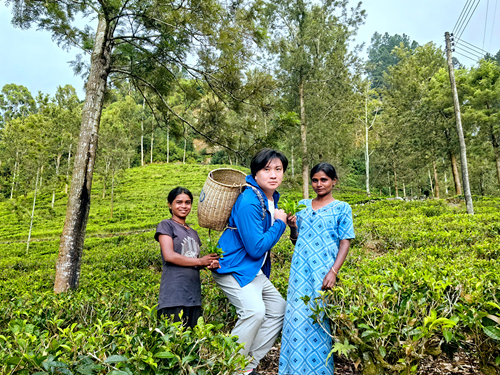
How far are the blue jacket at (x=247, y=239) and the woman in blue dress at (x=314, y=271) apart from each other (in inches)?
11.6

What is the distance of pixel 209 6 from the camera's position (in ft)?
14.8

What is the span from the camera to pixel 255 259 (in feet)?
6.66

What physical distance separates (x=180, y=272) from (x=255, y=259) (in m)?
0.56

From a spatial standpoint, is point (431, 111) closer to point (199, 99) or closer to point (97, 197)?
point (199, 99)

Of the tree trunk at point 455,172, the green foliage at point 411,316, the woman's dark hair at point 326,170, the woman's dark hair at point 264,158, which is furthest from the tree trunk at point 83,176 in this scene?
the tree trunk at point 455,172

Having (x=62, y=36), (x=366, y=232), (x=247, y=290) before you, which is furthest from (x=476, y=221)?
(x=62, y=36)

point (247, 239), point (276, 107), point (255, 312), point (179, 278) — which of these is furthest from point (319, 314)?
point (276, 107)

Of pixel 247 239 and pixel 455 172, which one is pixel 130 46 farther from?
pixel 455 172

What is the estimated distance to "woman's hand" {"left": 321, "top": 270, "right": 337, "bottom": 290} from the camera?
2.05 meters

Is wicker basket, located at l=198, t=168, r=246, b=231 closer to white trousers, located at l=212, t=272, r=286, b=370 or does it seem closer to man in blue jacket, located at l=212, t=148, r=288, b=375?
man in blue jacket, located at l=212, t=148, r=288, b=375

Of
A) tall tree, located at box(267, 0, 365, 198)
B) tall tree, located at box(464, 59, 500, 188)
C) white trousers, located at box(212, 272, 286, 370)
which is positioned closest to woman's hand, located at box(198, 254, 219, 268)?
white trousers, located at box(212, 272, 286, 370)

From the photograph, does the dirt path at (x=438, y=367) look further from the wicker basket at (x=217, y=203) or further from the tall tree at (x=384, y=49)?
the tall tree at (x=384, y=49)

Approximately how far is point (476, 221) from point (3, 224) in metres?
22.1

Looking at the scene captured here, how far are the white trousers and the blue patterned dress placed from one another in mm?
85
